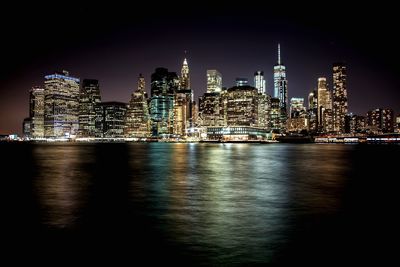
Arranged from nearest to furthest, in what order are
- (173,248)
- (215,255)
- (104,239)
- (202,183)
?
(215,255) → (173,248) → (104,239) → (202,183)

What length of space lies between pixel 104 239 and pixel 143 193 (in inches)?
584

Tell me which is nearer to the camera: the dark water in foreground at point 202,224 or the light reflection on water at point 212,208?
the dark water in foreground at point 202,224

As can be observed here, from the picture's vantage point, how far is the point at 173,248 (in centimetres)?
1415

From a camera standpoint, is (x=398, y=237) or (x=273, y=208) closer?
(x=398, y=237)

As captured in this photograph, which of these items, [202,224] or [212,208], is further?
[212,208]

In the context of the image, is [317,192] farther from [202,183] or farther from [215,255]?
[215,255]

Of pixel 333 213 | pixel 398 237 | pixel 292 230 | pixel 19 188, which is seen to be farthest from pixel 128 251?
pixel 19 188

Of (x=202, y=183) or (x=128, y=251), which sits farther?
(x=202, y=183)

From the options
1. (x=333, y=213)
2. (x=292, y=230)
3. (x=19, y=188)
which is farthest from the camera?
(x=19, y=188)

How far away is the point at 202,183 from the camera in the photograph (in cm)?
3672

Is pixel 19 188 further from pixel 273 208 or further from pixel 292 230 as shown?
pixel 292 230

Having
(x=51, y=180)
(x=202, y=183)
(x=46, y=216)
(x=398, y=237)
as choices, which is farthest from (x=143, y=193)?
(x=398, y=237)

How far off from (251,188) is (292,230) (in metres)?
16.0

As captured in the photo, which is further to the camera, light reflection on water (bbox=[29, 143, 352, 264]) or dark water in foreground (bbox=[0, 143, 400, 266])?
light reflection on water (bbox=[29, 143, 352, 264])
